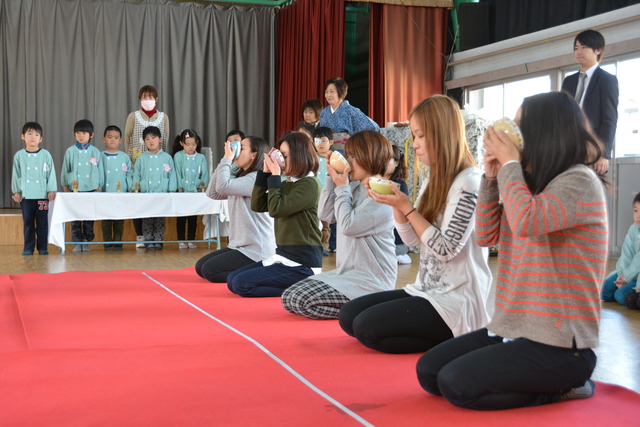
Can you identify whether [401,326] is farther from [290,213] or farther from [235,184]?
[235,184]

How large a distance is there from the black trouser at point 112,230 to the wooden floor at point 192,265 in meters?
0.14

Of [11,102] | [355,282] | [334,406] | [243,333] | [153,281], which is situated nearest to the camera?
[334,406]

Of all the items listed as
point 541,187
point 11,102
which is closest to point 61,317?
point 541,187

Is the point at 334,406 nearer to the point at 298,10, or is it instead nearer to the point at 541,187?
the point at 541,187

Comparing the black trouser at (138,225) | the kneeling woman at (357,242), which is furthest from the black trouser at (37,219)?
the kneeling woman at (357,242)

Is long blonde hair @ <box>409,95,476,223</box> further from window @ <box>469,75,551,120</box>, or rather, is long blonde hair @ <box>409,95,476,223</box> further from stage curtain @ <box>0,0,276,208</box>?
stage curtain @ <box>0,0,276,208</box>

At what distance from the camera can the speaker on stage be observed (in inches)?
283

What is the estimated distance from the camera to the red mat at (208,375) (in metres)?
1.71

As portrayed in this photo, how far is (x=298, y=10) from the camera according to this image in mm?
9070

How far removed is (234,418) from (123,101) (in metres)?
8.05

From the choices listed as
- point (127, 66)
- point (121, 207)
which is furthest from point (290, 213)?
point (127, 66)

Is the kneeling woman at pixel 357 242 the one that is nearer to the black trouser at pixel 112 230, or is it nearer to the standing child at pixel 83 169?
the black trouser at pixel 112 230

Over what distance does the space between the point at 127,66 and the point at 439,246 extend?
7.86 m

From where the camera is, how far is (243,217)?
4.05 meters
